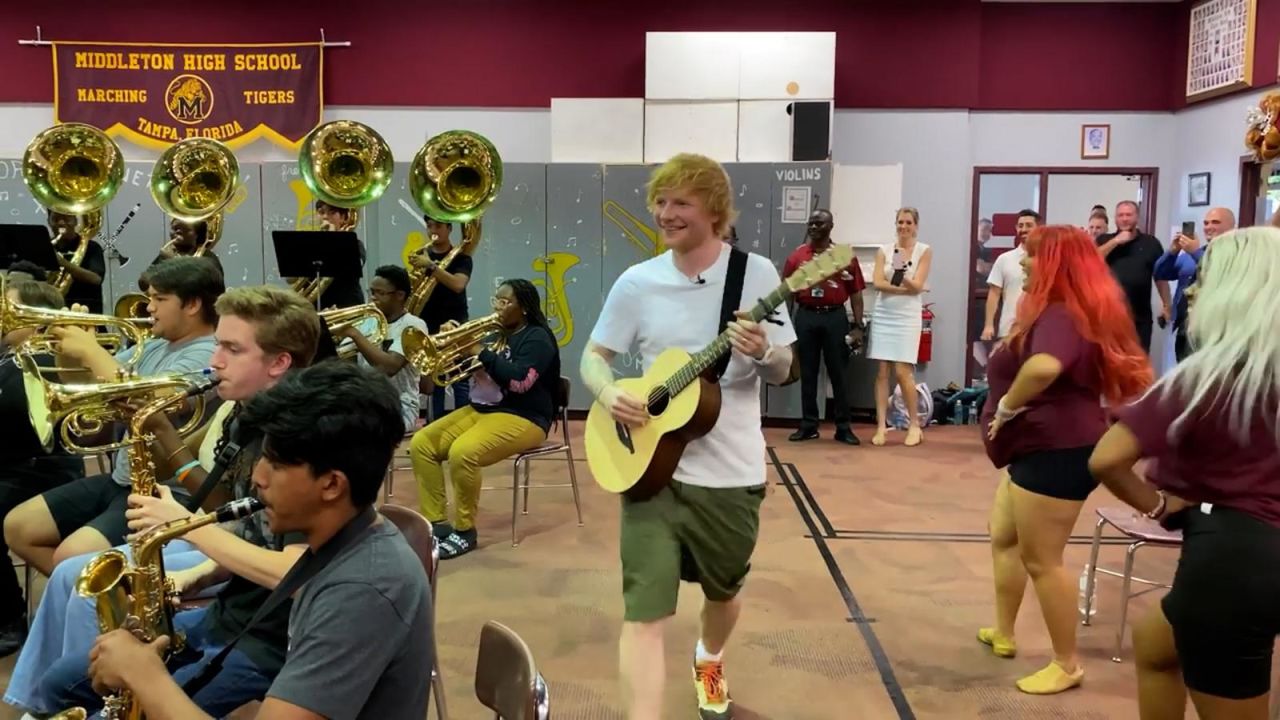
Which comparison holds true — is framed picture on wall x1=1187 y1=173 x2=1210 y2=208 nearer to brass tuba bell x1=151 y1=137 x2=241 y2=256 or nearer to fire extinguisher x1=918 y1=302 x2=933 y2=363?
fire extinguisher x1=918 y1=302 x2=933 y2=363

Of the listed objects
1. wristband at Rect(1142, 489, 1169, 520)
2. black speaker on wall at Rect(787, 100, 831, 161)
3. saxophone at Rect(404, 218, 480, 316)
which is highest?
black speaker on wall at Rect(787, 100, 831, 161)

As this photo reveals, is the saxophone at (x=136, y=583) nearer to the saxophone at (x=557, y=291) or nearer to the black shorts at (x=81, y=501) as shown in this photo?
the black shorts at (x=81, y=501)

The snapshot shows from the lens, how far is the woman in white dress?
7.13 meters

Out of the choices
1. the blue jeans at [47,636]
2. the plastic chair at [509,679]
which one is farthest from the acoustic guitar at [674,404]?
the blue jeans at [47,636]

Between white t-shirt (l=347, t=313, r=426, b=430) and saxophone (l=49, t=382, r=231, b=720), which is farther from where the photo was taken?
white t-shirt (l=347, t=313, r=426, b=430)

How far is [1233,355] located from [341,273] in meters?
3.86

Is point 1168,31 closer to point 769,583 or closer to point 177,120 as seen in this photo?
point 769,583

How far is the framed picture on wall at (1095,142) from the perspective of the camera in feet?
27.7

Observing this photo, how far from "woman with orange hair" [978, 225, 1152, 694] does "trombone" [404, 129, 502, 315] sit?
3.41 m

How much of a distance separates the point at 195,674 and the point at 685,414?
125 centimetres

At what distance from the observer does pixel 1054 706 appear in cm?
306

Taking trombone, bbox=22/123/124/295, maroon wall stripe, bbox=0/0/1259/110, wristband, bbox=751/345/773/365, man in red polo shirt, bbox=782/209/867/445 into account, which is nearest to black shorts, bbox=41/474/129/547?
wristband, bbox=751/345/773/365

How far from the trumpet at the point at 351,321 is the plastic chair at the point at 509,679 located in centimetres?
199

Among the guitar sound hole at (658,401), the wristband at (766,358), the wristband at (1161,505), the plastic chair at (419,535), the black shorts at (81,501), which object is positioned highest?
the wristband at (766,358)
